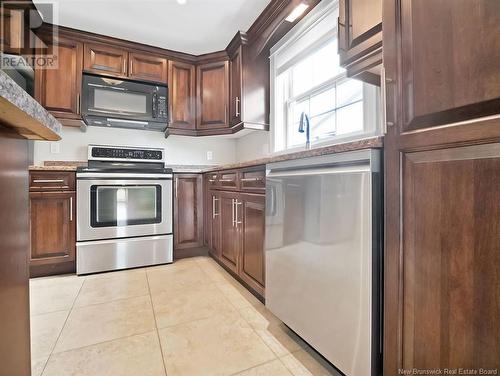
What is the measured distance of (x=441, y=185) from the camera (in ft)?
2.16

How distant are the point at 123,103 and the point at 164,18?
3.06ft

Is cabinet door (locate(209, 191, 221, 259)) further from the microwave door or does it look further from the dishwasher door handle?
the microwave door

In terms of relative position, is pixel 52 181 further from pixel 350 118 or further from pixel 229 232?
pixel 350 118

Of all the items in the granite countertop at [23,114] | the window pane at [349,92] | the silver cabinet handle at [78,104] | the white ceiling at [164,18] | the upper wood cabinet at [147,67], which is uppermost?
the white ceiling at [164,18]

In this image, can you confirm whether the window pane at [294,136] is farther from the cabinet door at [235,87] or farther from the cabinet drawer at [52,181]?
the cabinet drawer at [52,181]

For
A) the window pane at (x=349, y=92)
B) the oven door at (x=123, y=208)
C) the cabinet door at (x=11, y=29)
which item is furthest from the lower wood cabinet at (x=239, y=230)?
the cabinet door at (x=11, y=29)

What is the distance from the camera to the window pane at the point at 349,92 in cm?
171

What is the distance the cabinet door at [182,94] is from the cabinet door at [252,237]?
1.51 metres

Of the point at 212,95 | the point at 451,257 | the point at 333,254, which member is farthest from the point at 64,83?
the point at 451,257

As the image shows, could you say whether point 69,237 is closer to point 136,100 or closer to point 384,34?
point 136,100

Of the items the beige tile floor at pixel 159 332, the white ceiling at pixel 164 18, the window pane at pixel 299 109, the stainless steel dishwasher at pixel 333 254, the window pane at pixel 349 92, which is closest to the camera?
the stainless steel dishwasher at pixel 333 254

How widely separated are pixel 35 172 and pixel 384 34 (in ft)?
8.80

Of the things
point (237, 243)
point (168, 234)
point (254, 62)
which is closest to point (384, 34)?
point (237, 243)

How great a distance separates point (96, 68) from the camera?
101 inches
